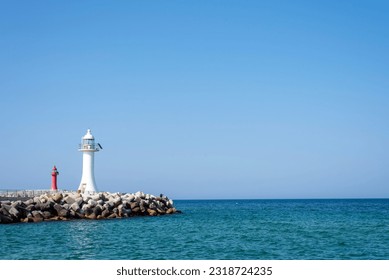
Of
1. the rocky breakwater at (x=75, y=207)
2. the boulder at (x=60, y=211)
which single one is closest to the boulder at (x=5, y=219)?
the rocky breakwater at (x=75, y=207)

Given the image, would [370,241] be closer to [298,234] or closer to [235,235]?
[298,234]

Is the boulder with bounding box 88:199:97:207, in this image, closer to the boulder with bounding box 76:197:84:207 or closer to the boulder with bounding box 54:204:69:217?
the boulder with bounding box 76:197:84:207

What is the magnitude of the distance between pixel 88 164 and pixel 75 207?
553cm

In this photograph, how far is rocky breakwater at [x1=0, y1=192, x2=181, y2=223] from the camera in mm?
26234

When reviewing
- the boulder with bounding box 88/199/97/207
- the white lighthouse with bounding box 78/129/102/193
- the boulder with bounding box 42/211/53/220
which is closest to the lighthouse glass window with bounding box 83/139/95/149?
the white lighthouse with bounding box 78/129/102/193

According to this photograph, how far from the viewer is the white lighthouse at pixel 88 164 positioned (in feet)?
108

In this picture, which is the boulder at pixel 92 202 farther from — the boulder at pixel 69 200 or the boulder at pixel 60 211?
the boulder at pixel 60 211

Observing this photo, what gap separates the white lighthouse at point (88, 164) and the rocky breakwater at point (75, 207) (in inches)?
59.3

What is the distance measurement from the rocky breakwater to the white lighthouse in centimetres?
151

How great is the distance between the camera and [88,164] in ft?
109
